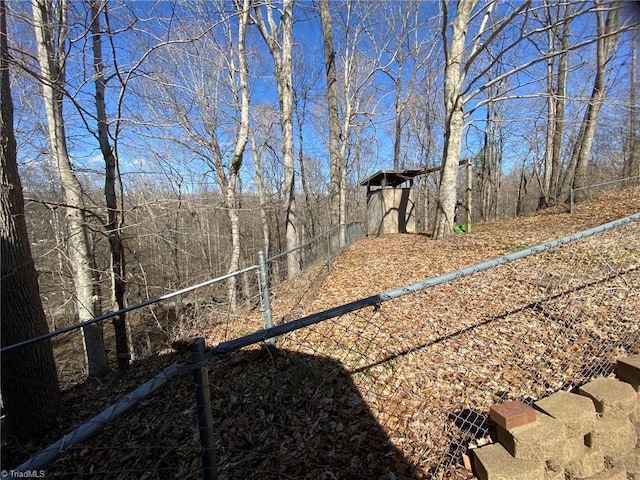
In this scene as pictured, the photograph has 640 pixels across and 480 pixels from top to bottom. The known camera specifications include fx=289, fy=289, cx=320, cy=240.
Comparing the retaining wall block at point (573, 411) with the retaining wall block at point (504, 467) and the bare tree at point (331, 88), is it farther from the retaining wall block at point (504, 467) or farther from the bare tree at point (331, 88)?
the bare tree at point (331, 88)

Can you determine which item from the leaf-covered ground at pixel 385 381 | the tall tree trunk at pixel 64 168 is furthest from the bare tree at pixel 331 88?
the tall tree trunk at pixel 64 168

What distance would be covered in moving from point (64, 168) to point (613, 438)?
6640 millimetres

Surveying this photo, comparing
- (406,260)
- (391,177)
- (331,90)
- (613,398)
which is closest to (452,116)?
(406,260)

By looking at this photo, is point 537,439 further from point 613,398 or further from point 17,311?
point 17,311

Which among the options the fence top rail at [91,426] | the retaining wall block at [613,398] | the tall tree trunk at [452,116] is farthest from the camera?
the tall tree trunk at [452,116]

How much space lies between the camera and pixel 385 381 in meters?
2.80

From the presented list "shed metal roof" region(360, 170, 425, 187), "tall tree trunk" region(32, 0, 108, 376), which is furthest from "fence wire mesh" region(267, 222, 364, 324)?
"shed metal roof" region(360, 170, 425, 187)

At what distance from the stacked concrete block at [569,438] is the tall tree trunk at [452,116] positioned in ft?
20.9

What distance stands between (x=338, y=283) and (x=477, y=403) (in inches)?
145

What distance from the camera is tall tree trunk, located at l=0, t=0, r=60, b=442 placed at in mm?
2830

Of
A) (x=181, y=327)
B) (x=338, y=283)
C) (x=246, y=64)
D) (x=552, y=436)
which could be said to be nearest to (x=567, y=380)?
(x=552, y=436)

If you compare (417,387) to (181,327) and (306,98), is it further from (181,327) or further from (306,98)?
(306,98)

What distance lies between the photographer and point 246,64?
798 centimetres

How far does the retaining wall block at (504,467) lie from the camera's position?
166cm
